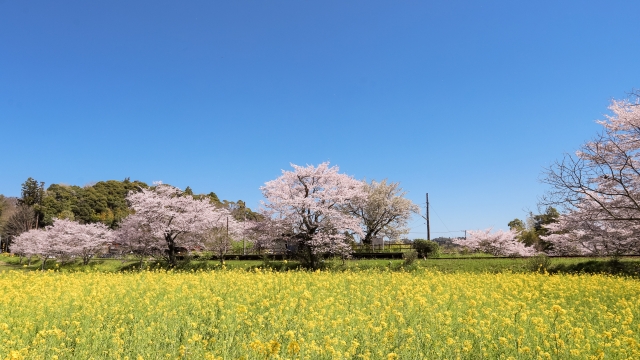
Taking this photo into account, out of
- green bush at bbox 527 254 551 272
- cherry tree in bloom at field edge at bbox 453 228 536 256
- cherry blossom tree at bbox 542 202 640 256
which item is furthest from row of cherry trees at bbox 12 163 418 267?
cherry tree in bloom at field edge at bbox 453 228 536 256

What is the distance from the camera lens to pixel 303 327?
6453mm

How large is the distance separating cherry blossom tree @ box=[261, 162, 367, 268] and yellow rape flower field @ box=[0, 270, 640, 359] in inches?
630

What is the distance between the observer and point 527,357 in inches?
206

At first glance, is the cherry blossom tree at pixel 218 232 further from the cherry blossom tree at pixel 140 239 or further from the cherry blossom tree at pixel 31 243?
the cherry blossom tree at pixel 31 243

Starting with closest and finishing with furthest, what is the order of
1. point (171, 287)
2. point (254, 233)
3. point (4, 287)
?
point (171, 287) → point (4, 287) → point (254, 233)

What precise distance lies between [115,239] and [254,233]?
11.2 meters

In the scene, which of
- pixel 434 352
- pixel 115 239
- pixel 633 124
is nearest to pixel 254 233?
pixel 115 239

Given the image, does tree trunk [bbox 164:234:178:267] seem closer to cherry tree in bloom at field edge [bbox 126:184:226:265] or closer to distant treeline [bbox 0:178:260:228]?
cherry tree in bloom at field edge [bbox 126:184:226:265]

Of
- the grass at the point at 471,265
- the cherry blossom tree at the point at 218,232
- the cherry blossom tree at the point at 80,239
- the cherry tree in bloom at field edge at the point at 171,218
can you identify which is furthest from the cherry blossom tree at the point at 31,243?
the cherry blossom tree at the point at 218,232

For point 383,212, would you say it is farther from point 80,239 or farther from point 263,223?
point 80,239

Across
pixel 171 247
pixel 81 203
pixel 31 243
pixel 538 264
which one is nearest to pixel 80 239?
pixel 31 243

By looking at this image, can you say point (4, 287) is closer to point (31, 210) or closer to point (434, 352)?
point (434, 352)

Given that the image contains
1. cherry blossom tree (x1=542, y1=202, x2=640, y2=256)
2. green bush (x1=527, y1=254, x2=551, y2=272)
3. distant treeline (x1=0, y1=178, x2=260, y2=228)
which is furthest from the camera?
distant treeline (x1=0, y1=178, x2=260, y2=228)

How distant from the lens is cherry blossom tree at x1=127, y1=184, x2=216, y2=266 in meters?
28.8
